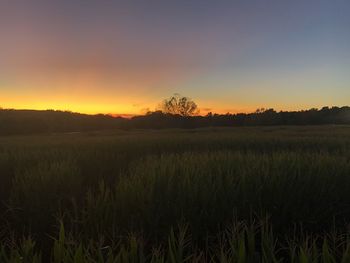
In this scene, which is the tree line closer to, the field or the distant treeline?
the distant treeline

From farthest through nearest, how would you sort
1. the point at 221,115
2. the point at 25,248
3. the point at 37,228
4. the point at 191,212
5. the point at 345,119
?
1. the point at 221,115
2. the point at 345,119
3. the point at 37,228
4. the point at 191,212
5. the point at 25,248

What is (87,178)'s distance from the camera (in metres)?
7.91

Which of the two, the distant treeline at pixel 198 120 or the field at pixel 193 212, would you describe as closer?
the field at pixel 193 212

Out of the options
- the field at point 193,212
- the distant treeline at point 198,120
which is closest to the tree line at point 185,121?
the distant treeline at point 198,120

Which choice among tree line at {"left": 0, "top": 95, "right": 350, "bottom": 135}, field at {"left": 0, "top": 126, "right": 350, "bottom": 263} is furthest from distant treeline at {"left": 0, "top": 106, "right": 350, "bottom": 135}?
field at {"left": 0, "top": 126, "right": 350, "bottom": 263}

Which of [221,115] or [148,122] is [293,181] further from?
[221,115]

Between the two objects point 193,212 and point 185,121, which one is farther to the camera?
point 185,121

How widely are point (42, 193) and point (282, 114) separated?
74.3 m

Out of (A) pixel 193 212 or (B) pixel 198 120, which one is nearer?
(A) pixel 193 212

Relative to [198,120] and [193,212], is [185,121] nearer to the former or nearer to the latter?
[198,120]

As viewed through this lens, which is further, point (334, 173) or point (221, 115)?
point (221, 115)

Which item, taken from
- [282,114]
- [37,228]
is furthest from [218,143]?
[282,114]

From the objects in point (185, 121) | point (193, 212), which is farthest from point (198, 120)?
point (193, 212)

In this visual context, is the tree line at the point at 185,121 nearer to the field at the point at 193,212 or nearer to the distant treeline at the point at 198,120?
the distant treeline at the point at 198,120
